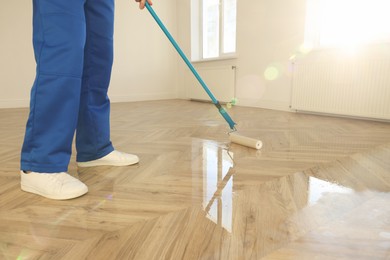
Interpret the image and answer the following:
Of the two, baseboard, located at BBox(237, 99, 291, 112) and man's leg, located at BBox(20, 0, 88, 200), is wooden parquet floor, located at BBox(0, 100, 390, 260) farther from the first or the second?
baseboard, located at BBox(237, 99, 291, 112)

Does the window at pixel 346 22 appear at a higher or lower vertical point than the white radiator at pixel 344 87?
higher

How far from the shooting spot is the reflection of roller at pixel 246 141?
149cm

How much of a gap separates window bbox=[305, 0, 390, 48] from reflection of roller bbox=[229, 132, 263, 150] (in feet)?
5.84

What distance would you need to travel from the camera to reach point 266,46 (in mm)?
3469

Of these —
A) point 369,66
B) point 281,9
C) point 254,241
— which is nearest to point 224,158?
point 254,241

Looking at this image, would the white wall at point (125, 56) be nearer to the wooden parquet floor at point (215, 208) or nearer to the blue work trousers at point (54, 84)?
the wooden parquet floor at point (215, 208)

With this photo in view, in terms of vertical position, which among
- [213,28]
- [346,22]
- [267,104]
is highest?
[213,28]

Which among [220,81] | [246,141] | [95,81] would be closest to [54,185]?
[95,81]

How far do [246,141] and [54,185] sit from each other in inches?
38.8

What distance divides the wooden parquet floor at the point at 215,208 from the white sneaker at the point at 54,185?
0.10 feet

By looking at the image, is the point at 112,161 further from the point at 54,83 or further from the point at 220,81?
the point at 220,81

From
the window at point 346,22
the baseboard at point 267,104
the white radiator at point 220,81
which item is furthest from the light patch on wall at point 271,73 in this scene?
the white radiator at point 220,81

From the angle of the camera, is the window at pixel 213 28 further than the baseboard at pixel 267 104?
Yes

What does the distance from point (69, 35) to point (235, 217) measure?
735 millimetres
